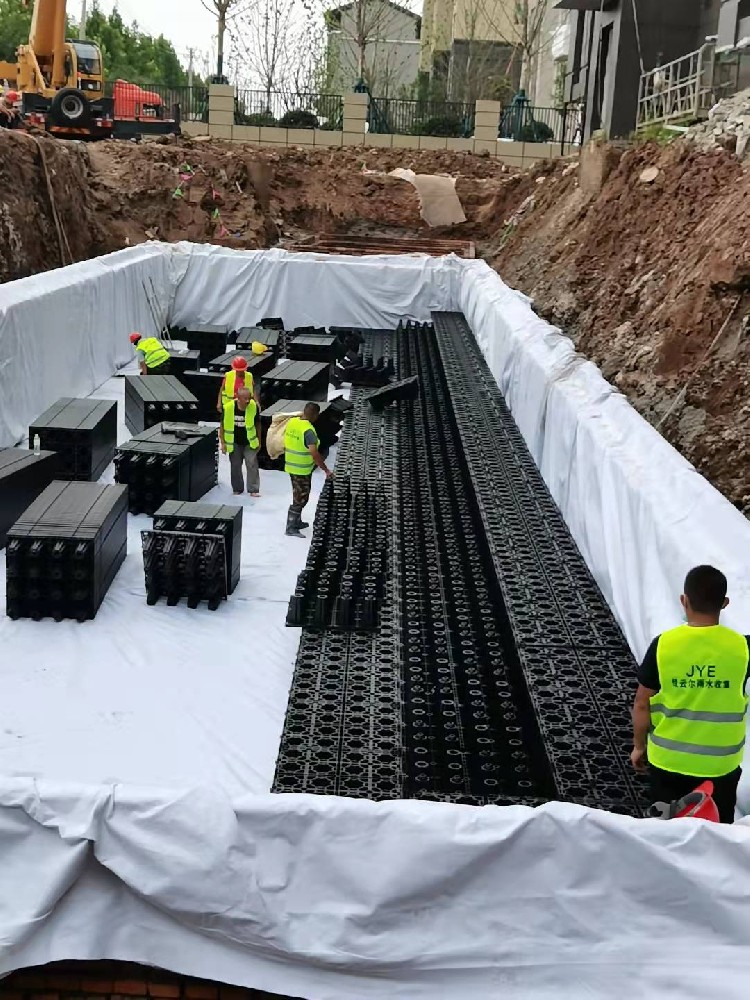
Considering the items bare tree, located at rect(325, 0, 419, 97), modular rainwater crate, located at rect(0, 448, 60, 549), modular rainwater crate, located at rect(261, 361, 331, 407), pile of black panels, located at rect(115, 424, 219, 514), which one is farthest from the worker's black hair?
bare tree, located at rect(325, 0, 419, 97)

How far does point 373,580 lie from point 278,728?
219 centimetres

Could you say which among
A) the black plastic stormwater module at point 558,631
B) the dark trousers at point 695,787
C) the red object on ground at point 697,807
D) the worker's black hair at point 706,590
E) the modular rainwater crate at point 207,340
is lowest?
the modular rainwater crate at point 207,340

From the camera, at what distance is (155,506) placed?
11562 mm

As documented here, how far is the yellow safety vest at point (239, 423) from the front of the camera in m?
12.0

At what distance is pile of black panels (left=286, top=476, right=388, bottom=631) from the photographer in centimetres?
851

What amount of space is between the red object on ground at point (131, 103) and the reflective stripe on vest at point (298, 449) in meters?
27.3

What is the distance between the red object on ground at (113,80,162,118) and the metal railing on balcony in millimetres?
16212

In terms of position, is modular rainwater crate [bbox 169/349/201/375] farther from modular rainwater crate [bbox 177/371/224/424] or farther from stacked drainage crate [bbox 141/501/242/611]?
stacked drainage crate [bbox 141/501/242/611]

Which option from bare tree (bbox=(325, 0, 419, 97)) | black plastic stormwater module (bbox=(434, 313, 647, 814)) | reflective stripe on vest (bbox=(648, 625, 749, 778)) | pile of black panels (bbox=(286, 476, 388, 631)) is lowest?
pile of black panels (bbox=(286, 476, 388, 631))

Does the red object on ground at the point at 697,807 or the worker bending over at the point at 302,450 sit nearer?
the red object on ground at the point at 697,807

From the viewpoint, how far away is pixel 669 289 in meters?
13.2

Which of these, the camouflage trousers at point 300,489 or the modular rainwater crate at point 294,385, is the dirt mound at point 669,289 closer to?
the camouflage trousers at point 300,489

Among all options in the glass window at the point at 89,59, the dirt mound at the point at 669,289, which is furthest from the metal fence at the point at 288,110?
the dirt mound at the point at 669,289

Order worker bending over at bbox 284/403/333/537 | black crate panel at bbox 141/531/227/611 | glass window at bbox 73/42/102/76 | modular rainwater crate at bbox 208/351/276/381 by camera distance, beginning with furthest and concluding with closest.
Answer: glass window at bbox 73/42/102/76 < modular rainwater crate at bbox 208/351/276/381 < worker bending over at bbox 284/403/333/537 < black crate panel at bbox 141/531/227/611
